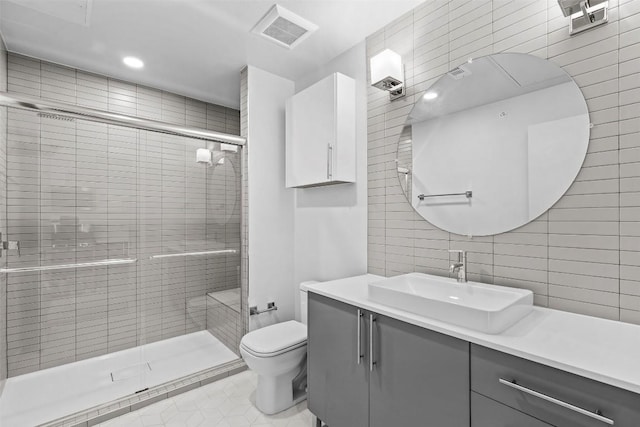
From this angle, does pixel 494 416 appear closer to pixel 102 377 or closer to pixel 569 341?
pixel 569 341

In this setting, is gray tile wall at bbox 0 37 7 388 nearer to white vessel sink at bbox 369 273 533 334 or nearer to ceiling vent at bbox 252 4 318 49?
ceiling vent at bbox 252 4 318 49

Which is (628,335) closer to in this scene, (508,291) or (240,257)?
(508,291)

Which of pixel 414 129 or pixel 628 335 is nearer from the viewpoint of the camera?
pixel 628 335

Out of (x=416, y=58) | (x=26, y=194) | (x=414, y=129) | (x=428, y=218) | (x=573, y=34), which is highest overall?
(x=416, y=58)

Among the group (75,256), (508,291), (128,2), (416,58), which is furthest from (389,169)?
(75,256)

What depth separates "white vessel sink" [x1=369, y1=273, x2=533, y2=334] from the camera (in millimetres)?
1063

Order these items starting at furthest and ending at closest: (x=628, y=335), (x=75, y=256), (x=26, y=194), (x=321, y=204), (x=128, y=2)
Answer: (x=321, y=204), (x=75, y=256), (x=26, y=194), (x=128, y=2), (x=628, y=335)

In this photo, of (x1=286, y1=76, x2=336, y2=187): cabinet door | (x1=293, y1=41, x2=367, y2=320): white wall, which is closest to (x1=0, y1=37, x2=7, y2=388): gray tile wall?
(x1=286, y1=76, x2=336, y2=187): cabinet door

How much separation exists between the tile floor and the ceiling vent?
2355 mm

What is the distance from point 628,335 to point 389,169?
1.31 meters

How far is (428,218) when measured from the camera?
1765mm

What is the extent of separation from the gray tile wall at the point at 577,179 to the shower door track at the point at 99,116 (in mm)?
1540

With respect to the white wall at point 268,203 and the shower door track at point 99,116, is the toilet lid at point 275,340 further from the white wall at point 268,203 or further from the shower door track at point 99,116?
the shower door track at point 99,116

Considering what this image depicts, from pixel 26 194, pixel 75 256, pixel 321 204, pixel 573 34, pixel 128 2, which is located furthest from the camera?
pixel 321 204
